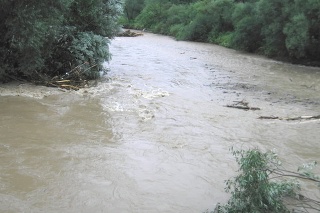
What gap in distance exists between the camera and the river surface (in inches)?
229

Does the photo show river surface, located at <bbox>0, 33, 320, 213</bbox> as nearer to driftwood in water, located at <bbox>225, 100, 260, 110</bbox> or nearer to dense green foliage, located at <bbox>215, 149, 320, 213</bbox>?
driftwood in water, located at <bbox>225, 100, 260, 110</bbox>

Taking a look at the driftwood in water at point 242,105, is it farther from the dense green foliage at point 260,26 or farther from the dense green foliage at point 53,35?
the dense green foliage at point 260,26

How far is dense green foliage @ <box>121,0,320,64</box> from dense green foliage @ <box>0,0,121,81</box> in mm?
12443

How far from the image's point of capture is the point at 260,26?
28.0 m

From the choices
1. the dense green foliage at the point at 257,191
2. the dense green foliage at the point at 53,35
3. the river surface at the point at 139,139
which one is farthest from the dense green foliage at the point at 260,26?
the dense green foliage at the point at 257,191

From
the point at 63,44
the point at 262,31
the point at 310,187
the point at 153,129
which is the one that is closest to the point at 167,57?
the point at 262,31

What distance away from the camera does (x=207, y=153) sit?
26.0 feet

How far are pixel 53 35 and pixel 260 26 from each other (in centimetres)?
1922

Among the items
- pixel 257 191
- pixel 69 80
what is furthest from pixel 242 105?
pixel 257 191

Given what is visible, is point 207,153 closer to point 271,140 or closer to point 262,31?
point 271,140

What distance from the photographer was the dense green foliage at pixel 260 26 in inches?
868

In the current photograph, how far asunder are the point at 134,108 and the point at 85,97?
2235 mm

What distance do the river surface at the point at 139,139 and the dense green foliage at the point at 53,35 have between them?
953mm

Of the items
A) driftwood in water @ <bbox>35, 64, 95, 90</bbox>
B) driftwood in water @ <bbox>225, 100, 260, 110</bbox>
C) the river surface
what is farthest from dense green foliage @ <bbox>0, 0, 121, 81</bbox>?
driftwood in water @ <bbox>225, 100, 260, 110</bbox>
